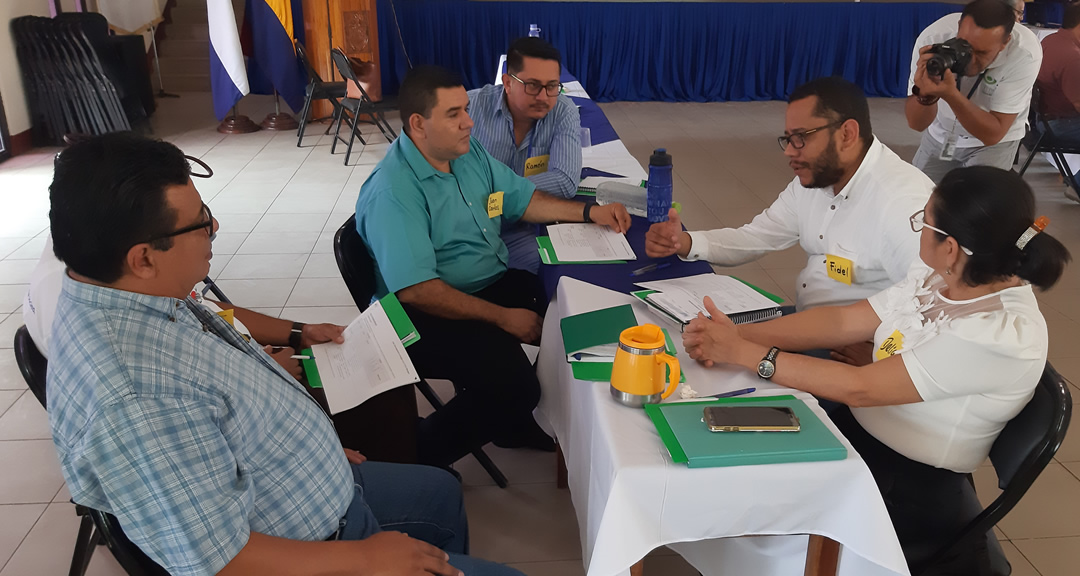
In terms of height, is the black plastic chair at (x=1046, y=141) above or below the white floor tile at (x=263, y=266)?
above

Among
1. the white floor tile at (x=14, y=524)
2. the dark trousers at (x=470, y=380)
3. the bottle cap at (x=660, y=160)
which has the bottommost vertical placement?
the white floor tile at (x=14, y=524)

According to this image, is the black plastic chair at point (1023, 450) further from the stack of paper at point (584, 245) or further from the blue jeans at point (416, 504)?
the stack of paper at point (584, 245)

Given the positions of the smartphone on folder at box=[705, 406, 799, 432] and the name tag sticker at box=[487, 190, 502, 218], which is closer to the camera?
the smartphone on folder at box=[705, 406, 799, 432]

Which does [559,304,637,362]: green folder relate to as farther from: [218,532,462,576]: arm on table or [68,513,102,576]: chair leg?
[68,513,102,576]: chair leg

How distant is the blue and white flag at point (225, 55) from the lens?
21.7ft

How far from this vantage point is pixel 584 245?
2352mm

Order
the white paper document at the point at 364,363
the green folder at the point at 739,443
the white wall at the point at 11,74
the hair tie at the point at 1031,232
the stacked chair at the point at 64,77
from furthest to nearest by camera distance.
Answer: the stacked chair at the point at 64,77 < the white wall at the point at 11,74 < the white paper document at the point at 364,363 < the hair tie at the point at 1031,232 < the green folder at the point at 739,443

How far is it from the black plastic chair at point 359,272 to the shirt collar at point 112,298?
3.09 ft

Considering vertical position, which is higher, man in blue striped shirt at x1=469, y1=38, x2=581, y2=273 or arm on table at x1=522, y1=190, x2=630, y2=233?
man in blue striped shirt at x1=469, y1=38, x2=581, y2=273

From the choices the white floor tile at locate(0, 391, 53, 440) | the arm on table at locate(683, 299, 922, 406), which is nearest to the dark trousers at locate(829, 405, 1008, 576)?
the arm on table at locate(683, 299, 922, 406)

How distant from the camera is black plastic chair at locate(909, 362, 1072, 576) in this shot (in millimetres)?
1381

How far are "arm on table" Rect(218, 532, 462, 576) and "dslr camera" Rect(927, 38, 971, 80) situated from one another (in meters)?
2.85

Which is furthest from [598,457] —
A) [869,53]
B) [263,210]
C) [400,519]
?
[869,53]

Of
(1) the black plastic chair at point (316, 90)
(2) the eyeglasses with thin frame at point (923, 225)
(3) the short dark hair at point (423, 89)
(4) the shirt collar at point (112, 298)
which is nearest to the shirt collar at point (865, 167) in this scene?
(2) the eyeglasses with thin frame at point (923, 225)
